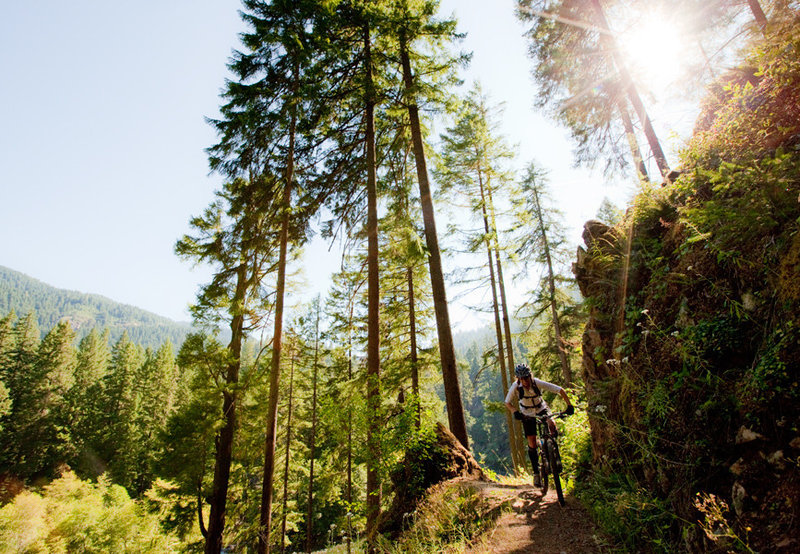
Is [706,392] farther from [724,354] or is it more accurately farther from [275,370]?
[275,370]

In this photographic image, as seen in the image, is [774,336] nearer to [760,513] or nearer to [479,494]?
[760,513]

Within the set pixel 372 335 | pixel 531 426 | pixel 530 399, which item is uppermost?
pixel 372 335

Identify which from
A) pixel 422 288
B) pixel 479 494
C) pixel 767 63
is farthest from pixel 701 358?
pixel 422 288

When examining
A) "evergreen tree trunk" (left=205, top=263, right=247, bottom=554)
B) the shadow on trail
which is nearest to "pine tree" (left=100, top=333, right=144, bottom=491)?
"evergreen tree trunk" (left=205, top=263, right=247, bottom=554)

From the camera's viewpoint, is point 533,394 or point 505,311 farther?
point 505,311

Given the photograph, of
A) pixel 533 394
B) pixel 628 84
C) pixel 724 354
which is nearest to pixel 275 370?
pixel 533 394

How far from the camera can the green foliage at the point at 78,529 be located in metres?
18.3

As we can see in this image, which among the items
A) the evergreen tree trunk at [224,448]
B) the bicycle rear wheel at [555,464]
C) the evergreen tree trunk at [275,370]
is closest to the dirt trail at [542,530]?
the bicycle rear wheel at [555,464]

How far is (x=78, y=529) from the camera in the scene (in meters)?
19.5

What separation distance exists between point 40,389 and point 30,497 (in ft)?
76.4

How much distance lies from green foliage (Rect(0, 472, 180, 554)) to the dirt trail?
80.1 feet

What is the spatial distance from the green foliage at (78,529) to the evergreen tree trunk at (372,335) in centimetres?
2092

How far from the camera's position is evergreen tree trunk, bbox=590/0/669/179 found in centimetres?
1049

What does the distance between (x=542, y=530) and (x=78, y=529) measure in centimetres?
2856
